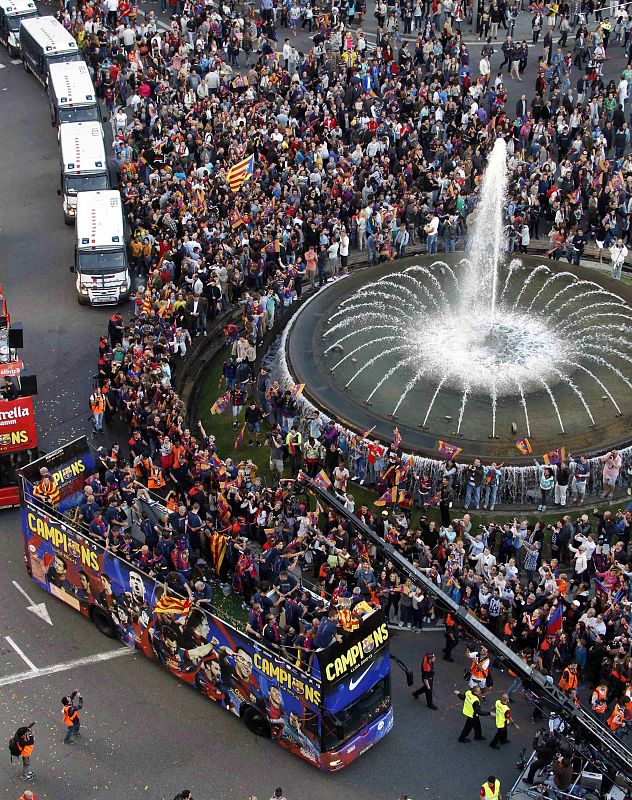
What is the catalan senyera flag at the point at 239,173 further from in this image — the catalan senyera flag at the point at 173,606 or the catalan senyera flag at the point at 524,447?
the catalan senyera flag at the point at 173,606

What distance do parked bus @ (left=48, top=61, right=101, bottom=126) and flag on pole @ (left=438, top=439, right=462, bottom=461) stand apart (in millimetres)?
27759

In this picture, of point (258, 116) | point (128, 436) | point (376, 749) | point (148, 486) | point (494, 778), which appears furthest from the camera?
point (258, 116)

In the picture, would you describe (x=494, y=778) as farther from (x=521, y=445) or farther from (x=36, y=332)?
(x=36, y=332)

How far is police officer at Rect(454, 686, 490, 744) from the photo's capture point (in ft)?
111

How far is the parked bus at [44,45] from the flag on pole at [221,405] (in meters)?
28.1

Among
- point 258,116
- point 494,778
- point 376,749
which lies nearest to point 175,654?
point 376,749

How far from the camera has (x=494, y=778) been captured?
3212cm

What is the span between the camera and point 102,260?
5306 centimetres

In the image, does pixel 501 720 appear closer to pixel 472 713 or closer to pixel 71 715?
pixel 472 713

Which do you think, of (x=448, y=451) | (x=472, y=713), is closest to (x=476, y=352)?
(x=448, y=451)

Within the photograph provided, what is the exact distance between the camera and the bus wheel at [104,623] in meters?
37.7

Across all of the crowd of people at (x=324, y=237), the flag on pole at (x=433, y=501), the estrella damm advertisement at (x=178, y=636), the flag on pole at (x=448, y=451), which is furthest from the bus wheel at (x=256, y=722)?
the flag on pole at (x=448, y=451)

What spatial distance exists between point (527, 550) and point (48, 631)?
12.5m

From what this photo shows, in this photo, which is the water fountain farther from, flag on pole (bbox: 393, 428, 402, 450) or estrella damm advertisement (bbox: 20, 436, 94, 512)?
estrella damm advertisement (bbox: 20, 436, 94, 512)
